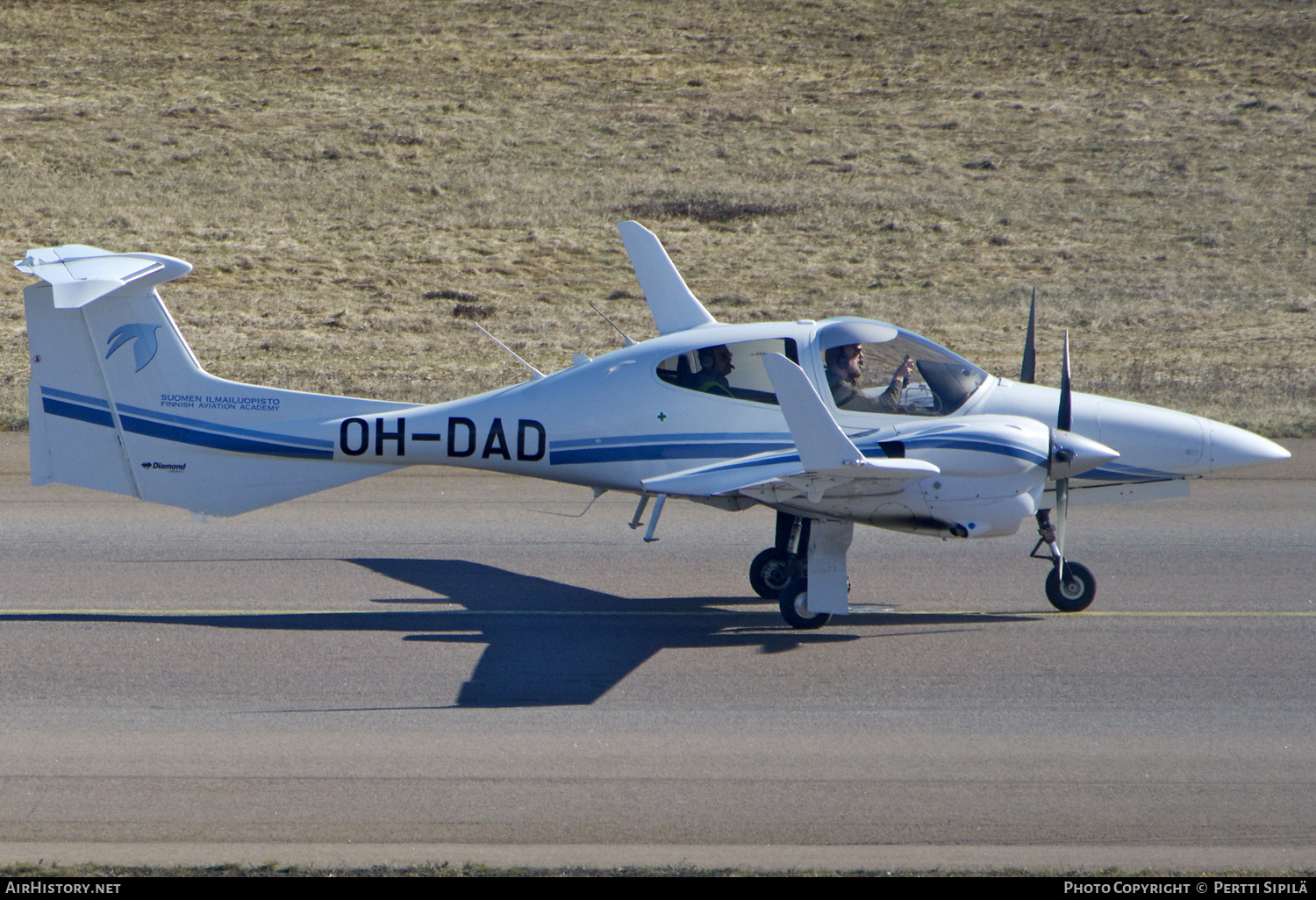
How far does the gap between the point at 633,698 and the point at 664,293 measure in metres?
4.43

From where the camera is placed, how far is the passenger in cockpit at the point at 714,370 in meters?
9.78

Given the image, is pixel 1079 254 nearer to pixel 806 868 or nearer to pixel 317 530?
pixel 317 530

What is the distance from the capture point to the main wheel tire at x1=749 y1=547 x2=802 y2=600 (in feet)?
33.3

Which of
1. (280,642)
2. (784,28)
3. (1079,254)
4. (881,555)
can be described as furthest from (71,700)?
(784,28)

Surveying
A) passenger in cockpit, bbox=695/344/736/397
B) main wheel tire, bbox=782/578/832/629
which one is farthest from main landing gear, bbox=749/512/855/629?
passenger in cockpit, bbox=695/344/736/397

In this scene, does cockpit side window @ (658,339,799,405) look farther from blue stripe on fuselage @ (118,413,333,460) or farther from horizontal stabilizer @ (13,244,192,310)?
horizontal stabilizer @ (13,244,192,310)

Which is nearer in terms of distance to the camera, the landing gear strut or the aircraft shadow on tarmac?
the aircraft shadow on tarmac

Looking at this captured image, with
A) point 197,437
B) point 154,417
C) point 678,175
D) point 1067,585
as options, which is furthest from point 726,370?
point 678,175

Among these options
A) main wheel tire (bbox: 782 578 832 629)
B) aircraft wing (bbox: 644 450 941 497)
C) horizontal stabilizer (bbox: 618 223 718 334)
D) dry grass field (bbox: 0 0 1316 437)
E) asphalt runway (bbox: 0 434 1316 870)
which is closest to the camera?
asphalt runway (bbox: 0 434 1316 870)

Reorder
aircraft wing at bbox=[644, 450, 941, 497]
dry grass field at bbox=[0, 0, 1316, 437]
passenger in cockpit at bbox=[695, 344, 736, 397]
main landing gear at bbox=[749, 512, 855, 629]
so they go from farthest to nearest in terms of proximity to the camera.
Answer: dry grass field at bbox=[0, 0, 1316, 437]
passenger in cockpit at bbox=[695, 344, 736, 397]
main landing gear at bbox=[749, 512, 855, 629]
aircraft wing at bbox=[644, 450, 941, 497]

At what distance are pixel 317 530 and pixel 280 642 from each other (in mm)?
3218

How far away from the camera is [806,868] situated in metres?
5.89

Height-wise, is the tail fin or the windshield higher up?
the windshield

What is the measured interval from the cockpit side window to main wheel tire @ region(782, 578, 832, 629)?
1.38 m
